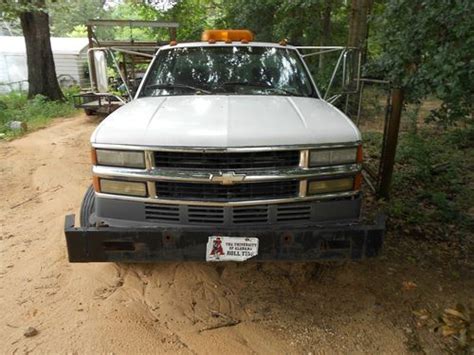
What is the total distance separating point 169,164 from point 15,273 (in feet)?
6.85

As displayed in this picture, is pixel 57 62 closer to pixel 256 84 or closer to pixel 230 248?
pixel 256 84

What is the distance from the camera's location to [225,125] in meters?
2.97

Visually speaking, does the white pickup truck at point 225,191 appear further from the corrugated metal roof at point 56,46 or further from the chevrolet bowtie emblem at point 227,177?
the corrugated metal roof at point 56,46

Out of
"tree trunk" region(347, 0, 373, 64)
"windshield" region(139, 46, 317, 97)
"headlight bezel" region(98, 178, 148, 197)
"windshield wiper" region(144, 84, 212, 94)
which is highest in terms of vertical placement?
"tree trunk" region(347, 0, 373, 64)

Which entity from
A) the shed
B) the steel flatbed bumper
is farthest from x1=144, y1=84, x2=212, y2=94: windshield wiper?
the shed

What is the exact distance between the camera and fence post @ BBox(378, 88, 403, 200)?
4844 millimetres

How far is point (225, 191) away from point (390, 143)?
283 centimetres

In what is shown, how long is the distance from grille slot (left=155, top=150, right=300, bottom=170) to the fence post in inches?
97.0

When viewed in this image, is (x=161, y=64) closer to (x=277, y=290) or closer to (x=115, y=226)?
(x=115, y=226)

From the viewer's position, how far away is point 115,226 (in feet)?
10.0

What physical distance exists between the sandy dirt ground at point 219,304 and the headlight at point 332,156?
1196mm

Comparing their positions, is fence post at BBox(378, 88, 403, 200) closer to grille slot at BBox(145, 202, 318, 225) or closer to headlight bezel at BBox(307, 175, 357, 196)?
headlight bezel at BBox(307, 175, 357, 196)

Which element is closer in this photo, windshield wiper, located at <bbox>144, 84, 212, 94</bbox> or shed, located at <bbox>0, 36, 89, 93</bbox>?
windshield wiper, located at <bbox>144, 84, 212, 94</bbox>

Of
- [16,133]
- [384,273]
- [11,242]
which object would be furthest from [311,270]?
[16,133]
